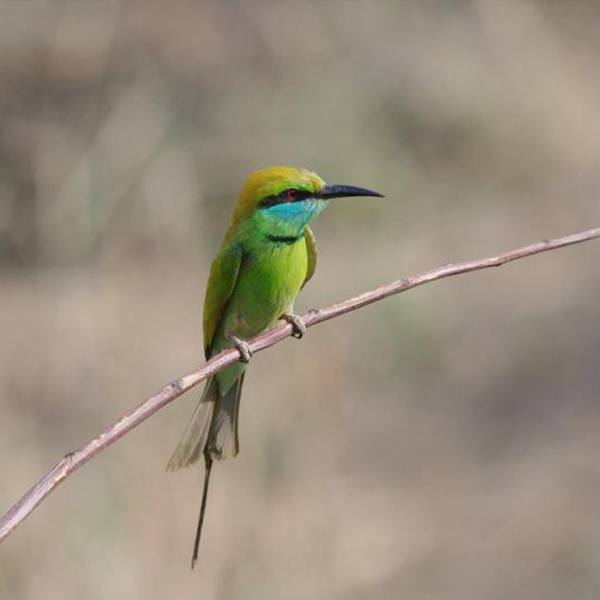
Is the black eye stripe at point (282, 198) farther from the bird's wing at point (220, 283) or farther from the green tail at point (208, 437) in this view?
the green tail at point (208, 437)

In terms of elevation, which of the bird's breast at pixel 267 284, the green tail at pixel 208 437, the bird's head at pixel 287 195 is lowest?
the green tail at pixel 208 437

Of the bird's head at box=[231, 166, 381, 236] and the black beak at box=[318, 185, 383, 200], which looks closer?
the black beak at box=[318, 185, 383, 200]

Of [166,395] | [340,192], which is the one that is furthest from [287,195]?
[166,395]

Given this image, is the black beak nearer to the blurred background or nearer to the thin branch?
the thin branch

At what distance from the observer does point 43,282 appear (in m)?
4.97

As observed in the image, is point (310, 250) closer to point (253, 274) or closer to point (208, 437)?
point (253, 274)

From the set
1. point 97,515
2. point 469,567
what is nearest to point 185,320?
point 469,567

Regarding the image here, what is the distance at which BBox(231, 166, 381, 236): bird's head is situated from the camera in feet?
5.92

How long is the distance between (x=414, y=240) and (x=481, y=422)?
0.92 metres

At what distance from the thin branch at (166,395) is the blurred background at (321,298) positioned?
6.81 feet

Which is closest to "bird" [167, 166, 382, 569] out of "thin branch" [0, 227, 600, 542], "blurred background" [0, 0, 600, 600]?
"thin branch" [0, 227, 600, 542]

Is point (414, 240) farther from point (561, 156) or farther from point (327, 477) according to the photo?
point (327, 477)

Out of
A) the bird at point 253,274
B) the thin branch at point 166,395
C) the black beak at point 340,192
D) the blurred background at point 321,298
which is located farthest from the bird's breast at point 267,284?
the blurred background at point 321,298

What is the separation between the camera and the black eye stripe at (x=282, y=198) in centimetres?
181
